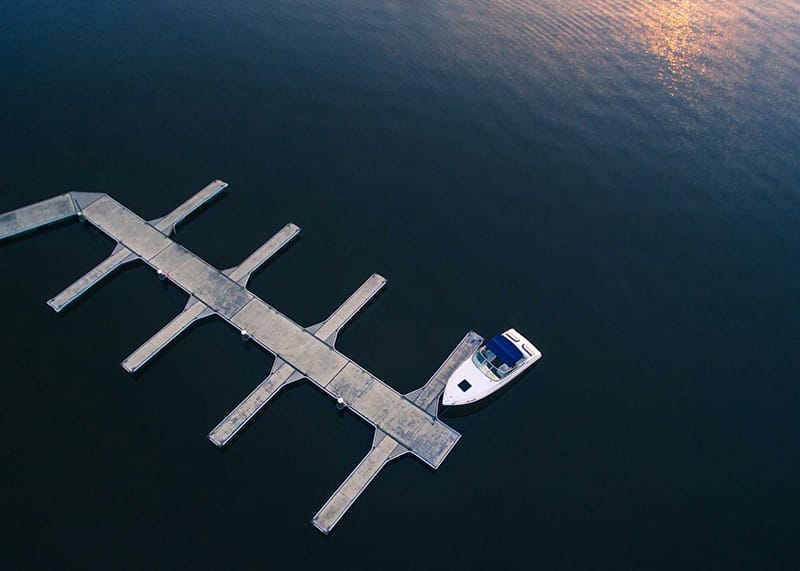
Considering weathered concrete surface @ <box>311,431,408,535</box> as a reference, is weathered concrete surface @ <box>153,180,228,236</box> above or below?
above

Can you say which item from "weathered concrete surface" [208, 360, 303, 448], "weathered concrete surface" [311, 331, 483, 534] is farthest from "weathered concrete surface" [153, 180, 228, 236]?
"weathered concrete surface" [311, 331, 483, 534]

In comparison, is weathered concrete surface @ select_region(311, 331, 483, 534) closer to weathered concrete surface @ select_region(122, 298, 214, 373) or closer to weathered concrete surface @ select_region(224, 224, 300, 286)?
weathered concrete surface @ select_region(122, 298, 214, 373)

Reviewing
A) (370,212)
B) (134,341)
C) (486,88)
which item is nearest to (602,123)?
(486,88)

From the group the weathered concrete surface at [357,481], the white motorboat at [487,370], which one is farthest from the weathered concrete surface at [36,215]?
the white motorboat at [487,370]

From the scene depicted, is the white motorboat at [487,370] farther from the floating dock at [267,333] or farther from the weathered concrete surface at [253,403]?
the weathered concrete surface at [253,403]

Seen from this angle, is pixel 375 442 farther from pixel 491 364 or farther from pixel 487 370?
pixel 491 364

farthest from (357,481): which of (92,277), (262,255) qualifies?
(92,277)

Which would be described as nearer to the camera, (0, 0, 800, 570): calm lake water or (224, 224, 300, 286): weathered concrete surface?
(0, 0, 800, 570): calm lake water
